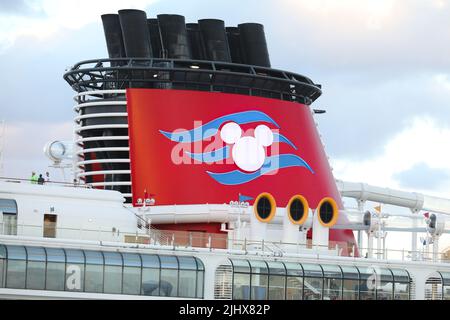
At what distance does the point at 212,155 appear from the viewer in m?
84.3

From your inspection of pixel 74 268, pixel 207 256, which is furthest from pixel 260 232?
pixel 74 268

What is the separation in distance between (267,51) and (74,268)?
2002 cm

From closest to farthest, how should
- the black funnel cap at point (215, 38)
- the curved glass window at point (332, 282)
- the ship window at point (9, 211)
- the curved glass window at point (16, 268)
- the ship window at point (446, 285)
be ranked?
the curved glass window at point (16, 268)
the ship window at point (9, 211)
the curved glass window at point (332, 282)
the ship window at point (446, 285)
the black funnel cap at point (215, 38)

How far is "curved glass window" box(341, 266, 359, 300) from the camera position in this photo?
7981 cm

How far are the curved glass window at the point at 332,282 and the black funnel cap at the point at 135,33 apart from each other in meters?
14.0

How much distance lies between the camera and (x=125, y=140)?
8444cm

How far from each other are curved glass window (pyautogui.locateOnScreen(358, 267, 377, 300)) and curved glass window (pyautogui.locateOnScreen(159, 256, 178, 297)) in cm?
927

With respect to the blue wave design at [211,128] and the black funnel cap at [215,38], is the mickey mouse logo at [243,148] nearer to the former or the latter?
the blue wave design at [211,128]

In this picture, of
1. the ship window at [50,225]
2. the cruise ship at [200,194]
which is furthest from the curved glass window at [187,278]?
the ship window at [50,225]

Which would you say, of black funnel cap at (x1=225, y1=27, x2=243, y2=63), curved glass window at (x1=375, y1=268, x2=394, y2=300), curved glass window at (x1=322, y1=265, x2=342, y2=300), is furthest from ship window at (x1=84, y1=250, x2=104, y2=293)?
black funnel cap at (x1=225, y1=27, x2=243, y2=63)

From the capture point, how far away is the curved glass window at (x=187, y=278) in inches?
2982

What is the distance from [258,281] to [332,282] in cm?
395
